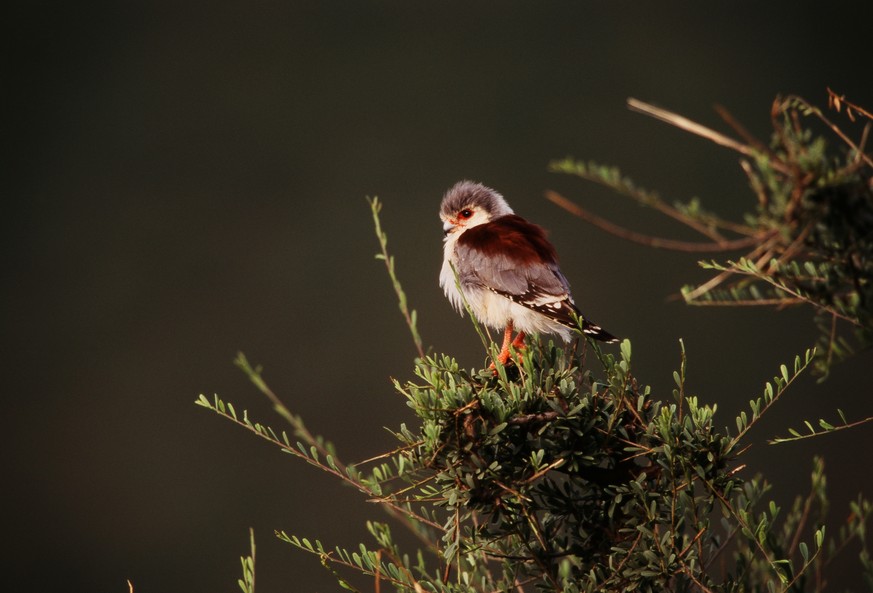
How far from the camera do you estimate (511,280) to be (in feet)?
6.70

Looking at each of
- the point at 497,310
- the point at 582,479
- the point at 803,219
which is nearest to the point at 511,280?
the point at 497,310

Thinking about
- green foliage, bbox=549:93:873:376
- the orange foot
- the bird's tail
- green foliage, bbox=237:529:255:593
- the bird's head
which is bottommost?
the orange foot

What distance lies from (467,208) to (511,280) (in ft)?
1.51

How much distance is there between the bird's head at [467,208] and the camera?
2.44m

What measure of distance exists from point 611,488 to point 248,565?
1.64 ft

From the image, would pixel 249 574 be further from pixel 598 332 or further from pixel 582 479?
pixel 598 332

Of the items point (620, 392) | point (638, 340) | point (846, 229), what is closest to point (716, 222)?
point (846, 229)

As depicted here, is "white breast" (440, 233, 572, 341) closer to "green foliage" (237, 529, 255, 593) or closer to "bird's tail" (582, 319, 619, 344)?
"bird's tail" (582, 319, 619, 344)

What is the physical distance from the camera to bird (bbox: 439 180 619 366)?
1991 millimetres

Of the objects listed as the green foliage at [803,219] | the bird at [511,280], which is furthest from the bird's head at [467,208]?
the green foliage at [803,219]

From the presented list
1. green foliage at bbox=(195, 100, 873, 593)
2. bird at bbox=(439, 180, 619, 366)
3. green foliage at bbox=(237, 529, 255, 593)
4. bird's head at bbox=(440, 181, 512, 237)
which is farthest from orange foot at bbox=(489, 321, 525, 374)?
green foliage at bbox=(237, 529, 255, 593)

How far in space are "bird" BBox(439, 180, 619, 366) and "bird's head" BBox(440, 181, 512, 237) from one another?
0.13 meters

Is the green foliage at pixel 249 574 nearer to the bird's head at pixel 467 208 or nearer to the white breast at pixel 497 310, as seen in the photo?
the white breast at pixel 497 310

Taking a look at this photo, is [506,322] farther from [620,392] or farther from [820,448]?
[820,448]
